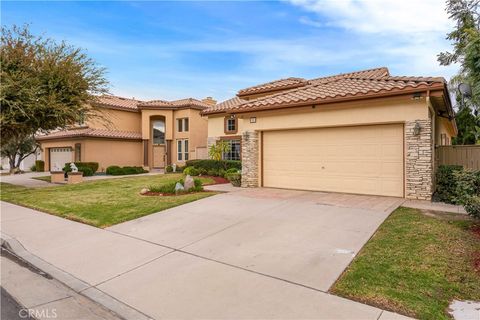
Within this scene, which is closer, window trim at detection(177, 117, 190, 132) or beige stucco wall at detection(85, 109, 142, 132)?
beige stucco wall at detection(85, 109, 142, 132)

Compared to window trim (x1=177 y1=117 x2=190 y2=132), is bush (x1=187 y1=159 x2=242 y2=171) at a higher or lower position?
lower

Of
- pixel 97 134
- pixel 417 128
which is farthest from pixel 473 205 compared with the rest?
pixel 97 134

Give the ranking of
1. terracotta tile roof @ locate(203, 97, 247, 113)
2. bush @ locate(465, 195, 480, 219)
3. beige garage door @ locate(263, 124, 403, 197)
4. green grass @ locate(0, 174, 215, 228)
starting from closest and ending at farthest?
1. bush @ locate(465, 195, 480, 219)
2. green grass @ locate(0, 174, 215, 228)
3. beige garage door @ locate(263, 124, 403, 197)
4. terracotta tile roof @ locate(203, 97, 247, 113)

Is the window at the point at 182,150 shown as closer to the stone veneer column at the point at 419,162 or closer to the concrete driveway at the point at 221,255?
the concrete driveway at the point at 221,255

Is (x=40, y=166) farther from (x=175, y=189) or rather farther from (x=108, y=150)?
(x=175, y=189)

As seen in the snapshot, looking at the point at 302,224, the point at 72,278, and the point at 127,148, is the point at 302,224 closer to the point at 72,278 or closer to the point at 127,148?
the point at 72,278

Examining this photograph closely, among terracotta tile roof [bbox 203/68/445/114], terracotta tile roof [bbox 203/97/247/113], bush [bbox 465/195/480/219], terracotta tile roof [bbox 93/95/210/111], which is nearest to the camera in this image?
bush [bbox 465/195/480/219]

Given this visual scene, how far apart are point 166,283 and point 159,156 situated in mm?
22987

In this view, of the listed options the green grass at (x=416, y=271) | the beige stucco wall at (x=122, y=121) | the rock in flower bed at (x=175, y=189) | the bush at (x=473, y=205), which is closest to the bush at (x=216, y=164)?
the rock in flower bed at (x=175, y=189)

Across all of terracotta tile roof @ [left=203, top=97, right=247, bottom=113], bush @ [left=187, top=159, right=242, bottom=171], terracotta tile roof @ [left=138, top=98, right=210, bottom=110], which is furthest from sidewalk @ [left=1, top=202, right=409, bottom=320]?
terracotta tile roof @ [left=138, top=98, right=210, bottom=110]

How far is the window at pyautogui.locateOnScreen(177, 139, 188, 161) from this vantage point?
983 inches

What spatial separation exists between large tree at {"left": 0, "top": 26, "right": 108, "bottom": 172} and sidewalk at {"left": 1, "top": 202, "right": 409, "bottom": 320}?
8.70 m

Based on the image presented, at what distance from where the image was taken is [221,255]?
5.04m

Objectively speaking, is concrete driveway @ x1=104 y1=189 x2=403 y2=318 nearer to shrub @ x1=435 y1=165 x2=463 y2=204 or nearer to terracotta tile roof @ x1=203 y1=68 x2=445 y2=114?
shrub @ x1=435 y1=165 x2=463 y2=204
